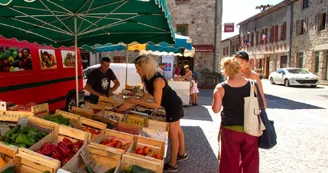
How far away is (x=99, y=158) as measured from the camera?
8.28 feet

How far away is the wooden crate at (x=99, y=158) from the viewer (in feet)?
7.96

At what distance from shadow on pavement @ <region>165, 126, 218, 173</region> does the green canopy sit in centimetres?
201

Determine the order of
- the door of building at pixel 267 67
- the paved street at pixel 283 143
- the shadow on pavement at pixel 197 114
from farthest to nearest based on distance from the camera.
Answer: the door of building at pixel 267 67
the shadow on pavement at pixel 197 114
the paved street at pixel 283 143

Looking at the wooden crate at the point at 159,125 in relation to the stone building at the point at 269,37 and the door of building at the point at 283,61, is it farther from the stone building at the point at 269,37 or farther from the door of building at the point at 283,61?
the door of building at the point at 283,61

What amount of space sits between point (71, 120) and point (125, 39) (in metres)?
2.23

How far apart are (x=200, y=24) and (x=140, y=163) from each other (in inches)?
646

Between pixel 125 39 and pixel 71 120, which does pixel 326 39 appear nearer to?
pixel 125 39

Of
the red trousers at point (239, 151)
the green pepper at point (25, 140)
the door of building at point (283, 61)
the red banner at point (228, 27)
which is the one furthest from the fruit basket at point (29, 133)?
the door of building at point (283, 61)

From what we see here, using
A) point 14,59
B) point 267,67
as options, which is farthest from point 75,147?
point 267,67

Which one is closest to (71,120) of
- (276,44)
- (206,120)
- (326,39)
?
(206,120)

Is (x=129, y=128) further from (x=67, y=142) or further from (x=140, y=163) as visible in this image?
(x=140, y=163)

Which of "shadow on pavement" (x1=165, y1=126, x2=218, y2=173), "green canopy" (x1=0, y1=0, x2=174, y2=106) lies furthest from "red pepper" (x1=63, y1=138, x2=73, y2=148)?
"shadow on pavement" (x1=165, y1=126, x2=218, y2=173)

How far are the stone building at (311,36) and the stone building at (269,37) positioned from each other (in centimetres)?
97

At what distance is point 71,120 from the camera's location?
3.28 meters
